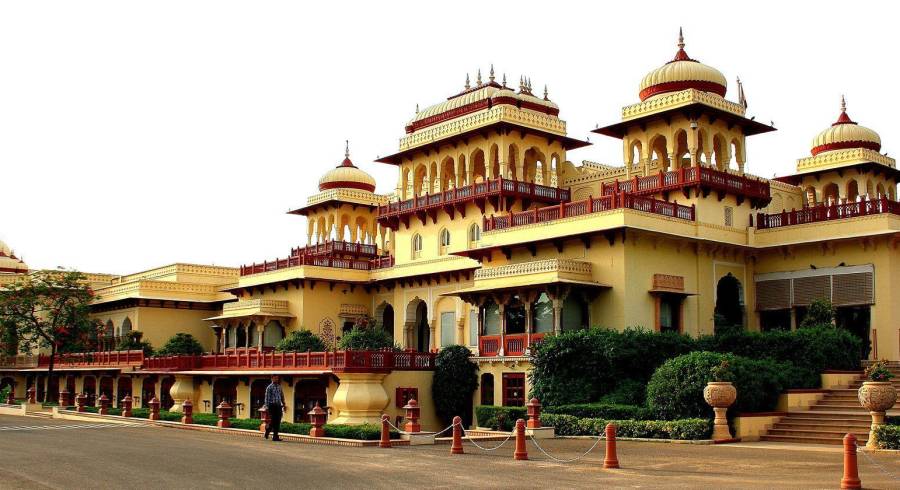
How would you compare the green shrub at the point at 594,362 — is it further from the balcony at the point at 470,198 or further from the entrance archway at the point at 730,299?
the balcony at the point at 470,198

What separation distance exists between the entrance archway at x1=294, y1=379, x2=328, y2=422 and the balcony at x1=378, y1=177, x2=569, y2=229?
9860mm

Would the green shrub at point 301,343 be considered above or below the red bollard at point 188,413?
above

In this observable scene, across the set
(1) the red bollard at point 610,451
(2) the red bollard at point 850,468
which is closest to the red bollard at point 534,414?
(1) the red bollard at point 610,451

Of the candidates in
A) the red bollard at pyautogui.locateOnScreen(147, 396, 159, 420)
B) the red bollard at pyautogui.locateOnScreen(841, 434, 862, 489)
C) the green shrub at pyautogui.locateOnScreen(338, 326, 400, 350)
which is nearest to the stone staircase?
the red bollard at pyautogui.locateOnScreen(841, 434, 862, 489)

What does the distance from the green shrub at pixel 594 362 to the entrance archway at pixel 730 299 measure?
19.4 ft

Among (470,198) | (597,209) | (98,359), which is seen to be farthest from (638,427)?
(98,359)

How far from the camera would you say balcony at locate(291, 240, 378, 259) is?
5059 cm

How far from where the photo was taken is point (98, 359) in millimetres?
48031

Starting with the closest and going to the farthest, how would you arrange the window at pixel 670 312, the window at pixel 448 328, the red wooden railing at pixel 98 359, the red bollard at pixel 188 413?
the window at pixel 670 312, the red bollard at pixel 188 413, the window at pixel 448 328, the red wooden railing at pixel 98 359

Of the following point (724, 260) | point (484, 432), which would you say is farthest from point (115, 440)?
point (724, 260)

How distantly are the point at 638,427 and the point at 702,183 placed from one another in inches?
441

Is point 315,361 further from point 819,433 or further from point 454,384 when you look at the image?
point 819,433

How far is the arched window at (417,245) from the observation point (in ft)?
143

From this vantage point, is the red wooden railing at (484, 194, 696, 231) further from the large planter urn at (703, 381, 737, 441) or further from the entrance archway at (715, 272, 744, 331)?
the large planter urn at (703, 381, 737, 441)
